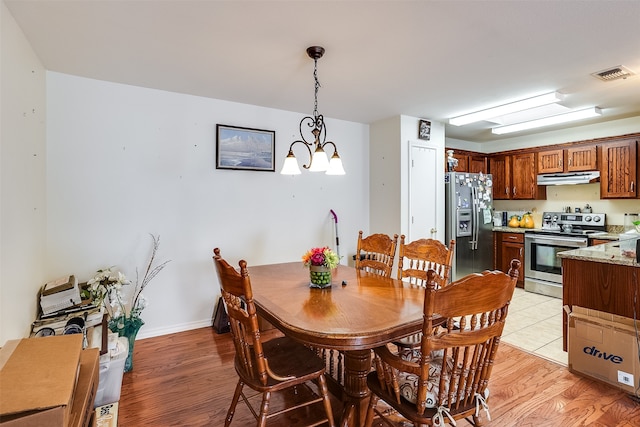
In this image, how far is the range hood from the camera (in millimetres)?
4364

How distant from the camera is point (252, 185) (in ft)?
12.1

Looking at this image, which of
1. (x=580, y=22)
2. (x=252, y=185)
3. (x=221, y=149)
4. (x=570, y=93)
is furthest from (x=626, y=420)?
(x=221, y=149)

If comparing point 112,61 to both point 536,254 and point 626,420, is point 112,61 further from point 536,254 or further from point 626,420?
point 536,254

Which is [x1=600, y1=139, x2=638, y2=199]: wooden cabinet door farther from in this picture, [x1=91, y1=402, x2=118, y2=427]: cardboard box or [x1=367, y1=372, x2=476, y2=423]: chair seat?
[x1=91, y1=402, x2=118, y2=427]: cardboard box

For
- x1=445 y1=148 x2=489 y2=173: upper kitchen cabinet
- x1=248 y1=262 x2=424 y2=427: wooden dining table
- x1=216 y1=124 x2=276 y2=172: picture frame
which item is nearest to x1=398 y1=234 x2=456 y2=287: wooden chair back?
x1=248 y1=262 x2=424 y2=427: wooden dining table

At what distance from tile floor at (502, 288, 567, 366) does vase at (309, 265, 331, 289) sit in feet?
6.95

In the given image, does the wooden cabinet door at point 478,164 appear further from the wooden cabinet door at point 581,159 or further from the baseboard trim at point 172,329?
the baseboard trim at point 172,329

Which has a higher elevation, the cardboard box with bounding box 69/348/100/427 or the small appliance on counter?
the small appliance on counter

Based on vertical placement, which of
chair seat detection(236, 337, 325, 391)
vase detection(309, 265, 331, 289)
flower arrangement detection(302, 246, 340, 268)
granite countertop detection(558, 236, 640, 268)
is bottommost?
chair seat detection(236, 337, 325, 391)

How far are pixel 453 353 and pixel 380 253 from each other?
143 cm

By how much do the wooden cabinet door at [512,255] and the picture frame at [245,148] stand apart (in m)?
3.81

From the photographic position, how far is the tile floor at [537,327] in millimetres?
2846

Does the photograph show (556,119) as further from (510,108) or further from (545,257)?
(545,257)

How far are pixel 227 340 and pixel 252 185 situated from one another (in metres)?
1.65
